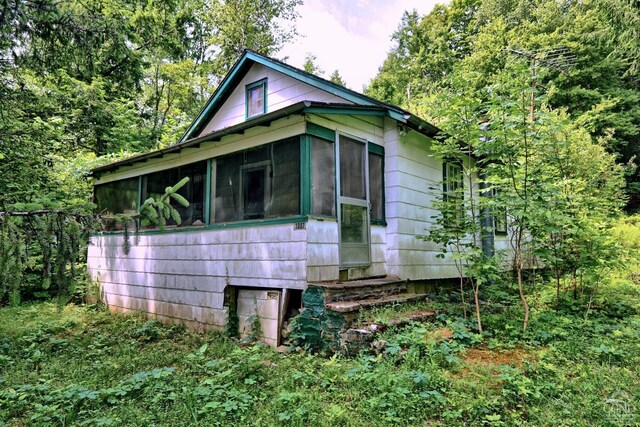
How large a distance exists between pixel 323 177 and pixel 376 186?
4.49 ft

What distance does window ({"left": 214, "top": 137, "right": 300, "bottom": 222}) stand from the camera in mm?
5676

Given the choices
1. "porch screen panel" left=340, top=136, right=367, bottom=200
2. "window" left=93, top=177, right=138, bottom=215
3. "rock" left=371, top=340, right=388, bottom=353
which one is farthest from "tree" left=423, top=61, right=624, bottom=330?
"window" left=93, top=177, right=138, bottom=215

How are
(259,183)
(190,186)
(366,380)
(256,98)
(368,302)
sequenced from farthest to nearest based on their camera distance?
(256,98), (190,186), (259,183), (368,302), (366,380)

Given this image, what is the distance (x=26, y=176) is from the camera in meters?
5.86

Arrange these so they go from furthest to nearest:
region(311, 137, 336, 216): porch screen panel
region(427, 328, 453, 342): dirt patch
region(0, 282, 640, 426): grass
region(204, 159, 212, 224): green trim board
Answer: region(204, 159, 212, 224): green trim board
region(311, 137, 336, 216): porch screen panel
region(427, 328, 453, 342): dirt patch
region(0, 282, 640, 426): grass

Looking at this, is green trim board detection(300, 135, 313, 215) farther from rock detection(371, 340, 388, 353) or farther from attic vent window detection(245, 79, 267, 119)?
attic vent window detection(245, 79, 267, 119)

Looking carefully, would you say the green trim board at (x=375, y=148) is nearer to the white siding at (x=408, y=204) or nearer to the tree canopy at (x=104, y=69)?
the white siding at (x=408, y=204)

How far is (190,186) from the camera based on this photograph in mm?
7449

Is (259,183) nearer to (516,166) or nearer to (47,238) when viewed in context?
(47,238)

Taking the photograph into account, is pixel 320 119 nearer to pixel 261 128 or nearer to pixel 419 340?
pixel 261 128

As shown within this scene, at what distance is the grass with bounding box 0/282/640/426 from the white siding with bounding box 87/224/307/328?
1012 millimetres

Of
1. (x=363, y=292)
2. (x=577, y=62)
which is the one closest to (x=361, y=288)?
(x=363, y=292)

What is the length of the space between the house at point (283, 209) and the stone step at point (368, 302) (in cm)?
49

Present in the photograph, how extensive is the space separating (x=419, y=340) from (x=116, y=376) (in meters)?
3.77
